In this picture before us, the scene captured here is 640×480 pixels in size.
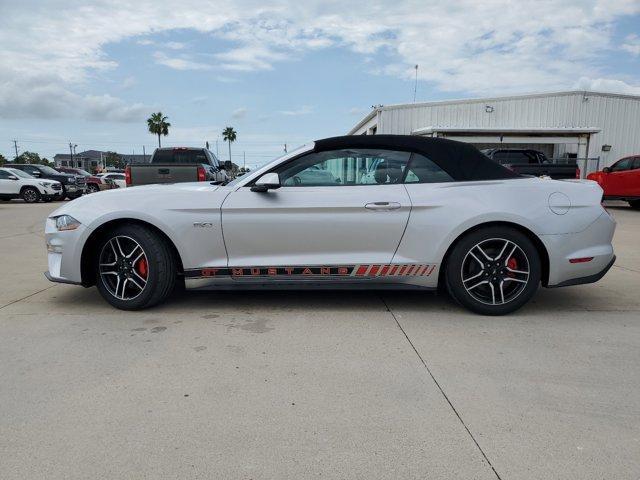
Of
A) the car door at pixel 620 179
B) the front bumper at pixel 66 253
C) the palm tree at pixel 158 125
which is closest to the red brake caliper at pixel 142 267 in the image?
the front bumper at pixel 66 253

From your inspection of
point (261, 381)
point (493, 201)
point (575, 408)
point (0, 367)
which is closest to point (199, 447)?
point (261, 381)

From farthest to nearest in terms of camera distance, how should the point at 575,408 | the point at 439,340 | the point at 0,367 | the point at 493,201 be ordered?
the point at 493,201, the point at 439,340, the point at 0,367, the point at 575,408

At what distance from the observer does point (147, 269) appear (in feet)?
13.5

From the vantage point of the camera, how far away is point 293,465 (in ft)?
6.91

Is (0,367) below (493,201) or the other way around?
below

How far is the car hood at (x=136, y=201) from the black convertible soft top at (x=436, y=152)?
1.12 metres

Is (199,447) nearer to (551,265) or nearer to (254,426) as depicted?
(254,426)

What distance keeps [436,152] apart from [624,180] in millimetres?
13754

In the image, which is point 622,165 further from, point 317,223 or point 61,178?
point 61,178

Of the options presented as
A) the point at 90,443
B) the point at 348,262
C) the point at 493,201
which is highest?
the point at 493,201

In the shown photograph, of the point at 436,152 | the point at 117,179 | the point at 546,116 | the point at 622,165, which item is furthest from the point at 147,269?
the point at 117,179

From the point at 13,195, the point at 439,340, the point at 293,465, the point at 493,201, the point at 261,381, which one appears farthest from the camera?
the point at 13,195

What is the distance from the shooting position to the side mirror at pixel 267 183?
3.91 metres

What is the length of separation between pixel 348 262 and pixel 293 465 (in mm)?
2094
